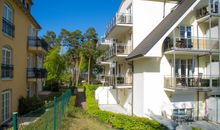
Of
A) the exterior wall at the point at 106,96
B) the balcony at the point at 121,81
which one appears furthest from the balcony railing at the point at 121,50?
the exterior wall at the point at 106,96

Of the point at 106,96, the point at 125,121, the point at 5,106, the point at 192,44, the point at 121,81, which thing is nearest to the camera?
the point at 125,121

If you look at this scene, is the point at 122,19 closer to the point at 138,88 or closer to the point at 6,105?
the point at 138,88

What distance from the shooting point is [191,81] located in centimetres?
1570

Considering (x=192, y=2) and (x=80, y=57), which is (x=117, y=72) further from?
(x=80, y=57)

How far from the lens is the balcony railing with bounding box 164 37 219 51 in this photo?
51.7 feet

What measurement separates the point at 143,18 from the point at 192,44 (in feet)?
17.0

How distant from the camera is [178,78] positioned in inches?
631

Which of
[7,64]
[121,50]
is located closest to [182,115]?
[121,50]

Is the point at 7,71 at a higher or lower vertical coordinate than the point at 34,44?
lower

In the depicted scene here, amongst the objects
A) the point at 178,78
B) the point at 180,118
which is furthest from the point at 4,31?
the point at 180,118

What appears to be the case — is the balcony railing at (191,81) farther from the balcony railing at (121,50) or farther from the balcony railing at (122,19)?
the balcony railing at (122,19)

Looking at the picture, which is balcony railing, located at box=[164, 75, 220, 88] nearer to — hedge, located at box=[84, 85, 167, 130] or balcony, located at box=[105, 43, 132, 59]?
hedge, located at box=[84, 85, 167, 130]

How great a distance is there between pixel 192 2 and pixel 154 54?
503 cm

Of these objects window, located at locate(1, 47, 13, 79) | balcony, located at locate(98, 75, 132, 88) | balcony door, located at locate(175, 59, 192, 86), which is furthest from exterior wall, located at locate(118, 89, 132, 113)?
window, located at locate(1, 47, 13, 79)
